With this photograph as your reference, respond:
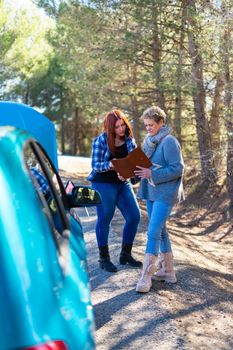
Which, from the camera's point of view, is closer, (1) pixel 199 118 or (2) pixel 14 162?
(2) pixel 14 162

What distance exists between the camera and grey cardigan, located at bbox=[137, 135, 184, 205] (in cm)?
562

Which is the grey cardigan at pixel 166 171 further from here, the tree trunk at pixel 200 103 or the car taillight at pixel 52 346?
the tree trunk at pixel 200 103

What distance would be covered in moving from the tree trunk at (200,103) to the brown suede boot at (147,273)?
24.0ft

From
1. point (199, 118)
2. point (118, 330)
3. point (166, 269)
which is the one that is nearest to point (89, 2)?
point (199, 118)

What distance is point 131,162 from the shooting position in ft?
18.4

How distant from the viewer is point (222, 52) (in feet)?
36.5

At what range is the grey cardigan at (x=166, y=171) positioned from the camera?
5.62 metres

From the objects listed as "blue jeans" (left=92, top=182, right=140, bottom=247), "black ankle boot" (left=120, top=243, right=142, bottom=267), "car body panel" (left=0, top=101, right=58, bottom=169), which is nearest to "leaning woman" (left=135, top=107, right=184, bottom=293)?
"blue jeans" (left=92, top=182, right=140, bottom=247)

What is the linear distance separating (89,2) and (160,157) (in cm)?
1071

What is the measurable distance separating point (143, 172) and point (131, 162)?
0.16m

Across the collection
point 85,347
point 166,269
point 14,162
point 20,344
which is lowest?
point 166,269

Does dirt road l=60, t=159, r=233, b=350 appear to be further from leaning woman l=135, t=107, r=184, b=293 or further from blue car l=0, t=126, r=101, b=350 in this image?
blue car l=0, t=126, r=101, b=350

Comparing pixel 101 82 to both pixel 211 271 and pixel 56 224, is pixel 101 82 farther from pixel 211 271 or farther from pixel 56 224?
pixel 56 224

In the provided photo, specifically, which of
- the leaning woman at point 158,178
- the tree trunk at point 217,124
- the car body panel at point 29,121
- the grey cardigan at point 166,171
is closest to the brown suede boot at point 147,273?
the leaning woman at point 158,178
